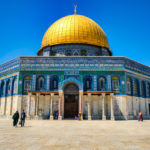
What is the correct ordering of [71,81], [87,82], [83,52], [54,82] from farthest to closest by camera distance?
1. [83,52]
2. [54,82]
3. [87,82]
4. [71,81]

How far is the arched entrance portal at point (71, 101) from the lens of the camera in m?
24.8

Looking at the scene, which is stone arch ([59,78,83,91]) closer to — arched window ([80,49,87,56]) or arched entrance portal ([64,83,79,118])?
arched entrance portal ([64,83,79,118])

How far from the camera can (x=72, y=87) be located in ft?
82.8

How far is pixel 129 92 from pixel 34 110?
12.4m

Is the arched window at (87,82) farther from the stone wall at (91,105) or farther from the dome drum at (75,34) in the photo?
the dome drum at (75,34)

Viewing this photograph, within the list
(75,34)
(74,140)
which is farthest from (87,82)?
(74,140)

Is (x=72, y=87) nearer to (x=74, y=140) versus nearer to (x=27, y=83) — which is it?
(x=27, y=83)

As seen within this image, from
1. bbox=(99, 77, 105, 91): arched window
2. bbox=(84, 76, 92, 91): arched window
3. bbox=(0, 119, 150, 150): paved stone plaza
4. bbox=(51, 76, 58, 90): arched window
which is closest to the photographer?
bbox=(0, 119, 150, 150): paved stone plaza

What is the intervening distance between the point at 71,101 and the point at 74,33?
10.8 meters

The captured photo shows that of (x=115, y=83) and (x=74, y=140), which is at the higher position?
(x=115, y=83)

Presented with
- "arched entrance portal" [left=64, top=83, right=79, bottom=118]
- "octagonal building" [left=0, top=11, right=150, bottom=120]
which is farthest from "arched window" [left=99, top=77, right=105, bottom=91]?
"arched entrance portal" [left=64, top=83, right=79, bottom=118]

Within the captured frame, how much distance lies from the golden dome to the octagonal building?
5.20 m

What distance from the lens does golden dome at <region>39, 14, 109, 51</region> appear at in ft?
97.3

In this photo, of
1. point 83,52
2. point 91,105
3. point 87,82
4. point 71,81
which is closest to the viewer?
point 91,105
